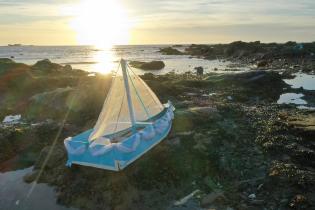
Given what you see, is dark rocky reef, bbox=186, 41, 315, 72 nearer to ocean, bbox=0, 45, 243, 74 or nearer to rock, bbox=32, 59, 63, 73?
ocean, bbox=0, 45, 243, 74

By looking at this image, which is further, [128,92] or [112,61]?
[112,61]

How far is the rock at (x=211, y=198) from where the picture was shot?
12086 millimetres

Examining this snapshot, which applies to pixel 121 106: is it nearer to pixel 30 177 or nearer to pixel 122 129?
pixel 122 129

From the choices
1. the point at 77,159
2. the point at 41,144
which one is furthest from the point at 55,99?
the point at 77,159

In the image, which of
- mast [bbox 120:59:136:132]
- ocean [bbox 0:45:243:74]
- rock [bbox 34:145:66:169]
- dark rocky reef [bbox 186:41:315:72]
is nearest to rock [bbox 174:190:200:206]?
mast [bbox 120:59:136:132]

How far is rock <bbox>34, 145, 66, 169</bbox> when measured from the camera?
15.4 meters

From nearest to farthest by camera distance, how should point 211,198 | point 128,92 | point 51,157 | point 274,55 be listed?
point 211,198
point 128,92
point 51,157
point 274,55

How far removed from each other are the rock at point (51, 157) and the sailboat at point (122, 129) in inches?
52.4

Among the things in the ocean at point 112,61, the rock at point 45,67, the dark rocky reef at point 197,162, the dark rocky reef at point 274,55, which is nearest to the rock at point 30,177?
the dark rocky reef at point 197,162

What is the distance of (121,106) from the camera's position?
52.3 ft

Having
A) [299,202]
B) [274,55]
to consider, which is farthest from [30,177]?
[274,55]

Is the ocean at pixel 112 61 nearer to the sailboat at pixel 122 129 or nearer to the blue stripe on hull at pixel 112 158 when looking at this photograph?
the sailboat at pixel 122 129

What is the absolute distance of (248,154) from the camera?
15398 mm

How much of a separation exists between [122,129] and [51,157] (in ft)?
10.2
